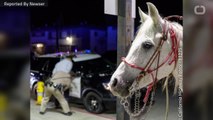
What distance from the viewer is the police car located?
7016 millimetres

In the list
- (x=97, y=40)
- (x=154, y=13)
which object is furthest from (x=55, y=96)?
(x=154, y=13)

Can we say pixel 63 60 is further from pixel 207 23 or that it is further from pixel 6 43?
pixel 207 23

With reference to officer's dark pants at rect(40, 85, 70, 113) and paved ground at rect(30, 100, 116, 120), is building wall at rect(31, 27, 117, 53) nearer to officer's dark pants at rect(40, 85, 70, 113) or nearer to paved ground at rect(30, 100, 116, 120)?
officer's dark pants at rect(40, 85, 70, 113)

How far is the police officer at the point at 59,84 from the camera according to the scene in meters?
7.02

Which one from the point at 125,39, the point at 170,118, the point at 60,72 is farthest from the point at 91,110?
the point at 125,39

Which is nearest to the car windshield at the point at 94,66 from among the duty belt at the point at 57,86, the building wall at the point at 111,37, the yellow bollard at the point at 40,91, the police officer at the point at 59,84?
the police officer at the point at 59,84

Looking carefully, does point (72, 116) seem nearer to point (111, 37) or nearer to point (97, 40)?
point (111, 37)

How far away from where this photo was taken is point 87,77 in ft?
23.8

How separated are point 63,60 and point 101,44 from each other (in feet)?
14.0

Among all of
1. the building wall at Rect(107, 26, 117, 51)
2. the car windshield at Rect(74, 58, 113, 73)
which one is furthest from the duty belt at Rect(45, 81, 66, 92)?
the building wall at Rect(107, 26, 117, 51)

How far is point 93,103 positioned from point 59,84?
2.76 ft

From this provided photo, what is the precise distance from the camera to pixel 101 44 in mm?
11320

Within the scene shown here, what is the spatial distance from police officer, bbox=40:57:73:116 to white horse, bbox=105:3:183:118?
4728mm

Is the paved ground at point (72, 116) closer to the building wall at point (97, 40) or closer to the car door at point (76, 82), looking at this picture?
the car door at point (76, 82)
